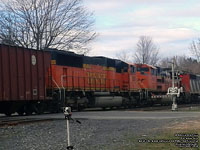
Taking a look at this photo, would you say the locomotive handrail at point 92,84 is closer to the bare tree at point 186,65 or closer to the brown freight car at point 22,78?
the brown freight car at point 22,78

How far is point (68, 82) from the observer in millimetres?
23422

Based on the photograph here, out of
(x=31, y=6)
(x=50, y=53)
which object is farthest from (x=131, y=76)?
(x=31, y=6)

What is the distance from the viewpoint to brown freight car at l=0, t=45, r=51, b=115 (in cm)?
1850

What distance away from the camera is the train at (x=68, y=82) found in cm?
1911

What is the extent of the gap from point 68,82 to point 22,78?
14.8 ft

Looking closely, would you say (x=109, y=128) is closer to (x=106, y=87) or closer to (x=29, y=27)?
(x=106, y=87)

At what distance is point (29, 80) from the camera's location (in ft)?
65.8

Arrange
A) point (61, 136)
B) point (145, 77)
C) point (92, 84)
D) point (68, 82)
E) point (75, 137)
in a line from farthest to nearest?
1. point (145, 77)
2. point (92, 84)
3. point (68, 82)
4. point (61, 136)
5. point (75, 137)

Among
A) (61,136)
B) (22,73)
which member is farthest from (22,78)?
(61,136)

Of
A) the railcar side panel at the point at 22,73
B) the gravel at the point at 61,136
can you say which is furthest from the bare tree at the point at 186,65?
the gravel at the point at 61,136

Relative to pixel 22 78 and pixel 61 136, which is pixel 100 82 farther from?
pixel 61 136

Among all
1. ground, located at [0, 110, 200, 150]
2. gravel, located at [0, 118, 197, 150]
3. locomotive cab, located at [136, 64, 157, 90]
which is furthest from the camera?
locomotive cab, located at [136, 64, 157, 90]

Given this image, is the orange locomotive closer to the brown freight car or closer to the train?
the train

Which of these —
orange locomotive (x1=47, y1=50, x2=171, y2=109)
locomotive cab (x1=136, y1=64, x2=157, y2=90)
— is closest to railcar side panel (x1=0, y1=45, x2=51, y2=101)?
orange locomotive (x1=47, y1=50, x2=171, y2=109)
